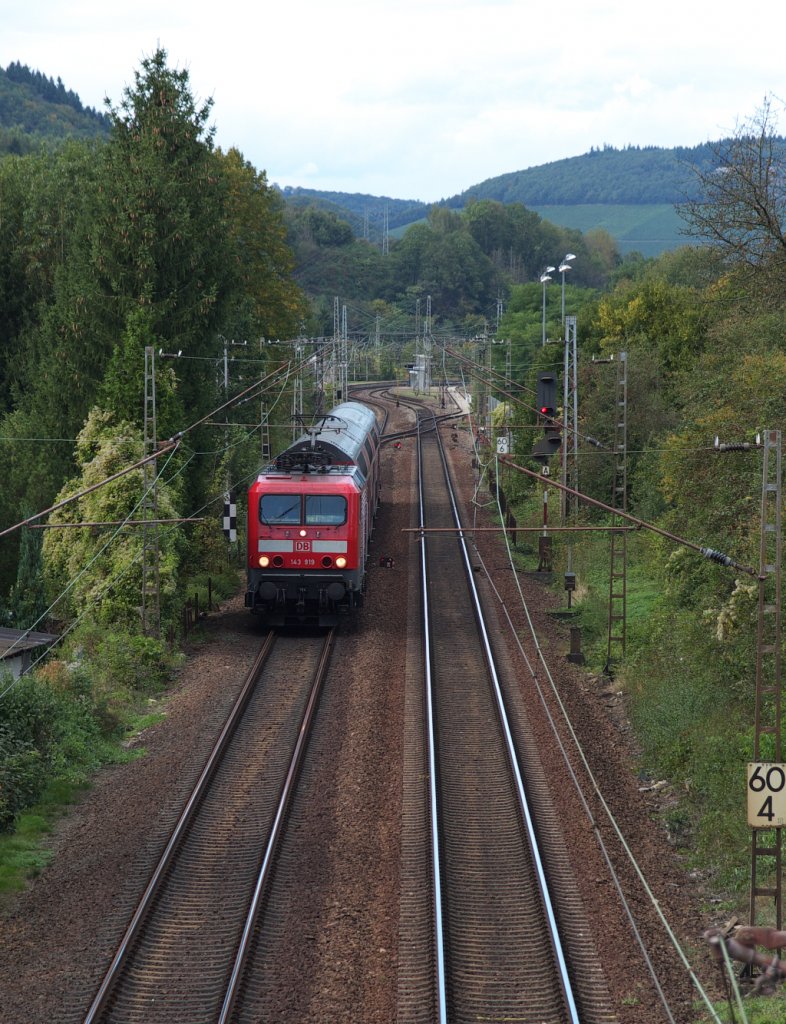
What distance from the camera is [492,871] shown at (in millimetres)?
13438

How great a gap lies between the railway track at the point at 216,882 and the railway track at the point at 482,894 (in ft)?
5.74

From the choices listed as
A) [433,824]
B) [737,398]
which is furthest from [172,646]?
[737,398]

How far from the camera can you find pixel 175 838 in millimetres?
13969

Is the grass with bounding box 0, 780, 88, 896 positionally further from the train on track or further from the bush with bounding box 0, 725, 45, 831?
the train on track

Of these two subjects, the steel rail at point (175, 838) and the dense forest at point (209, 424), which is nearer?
the steel rail at point (175, 838)

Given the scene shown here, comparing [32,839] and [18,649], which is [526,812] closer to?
[32,839]

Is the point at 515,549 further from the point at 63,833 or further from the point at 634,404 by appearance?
the point at 63,833

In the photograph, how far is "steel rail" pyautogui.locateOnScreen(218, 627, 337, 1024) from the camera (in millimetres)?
10505

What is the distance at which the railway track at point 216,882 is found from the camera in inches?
417

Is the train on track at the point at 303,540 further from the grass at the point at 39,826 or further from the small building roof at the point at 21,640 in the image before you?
the grass at the point at 39,826

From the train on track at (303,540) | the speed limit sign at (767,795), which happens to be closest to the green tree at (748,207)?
the train on track at (303,540)

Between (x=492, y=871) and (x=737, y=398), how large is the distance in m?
12.5

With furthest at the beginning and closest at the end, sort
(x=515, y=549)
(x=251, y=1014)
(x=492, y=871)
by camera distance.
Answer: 1. (x=515, y=549)
2. (x=492, y=871)
3. (x=251, y=1014)

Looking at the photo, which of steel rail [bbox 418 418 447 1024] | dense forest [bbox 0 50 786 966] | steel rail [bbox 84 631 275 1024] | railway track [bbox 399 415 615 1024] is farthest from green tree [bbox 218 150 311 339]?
railway track [bbox 399 415 615 1024]
